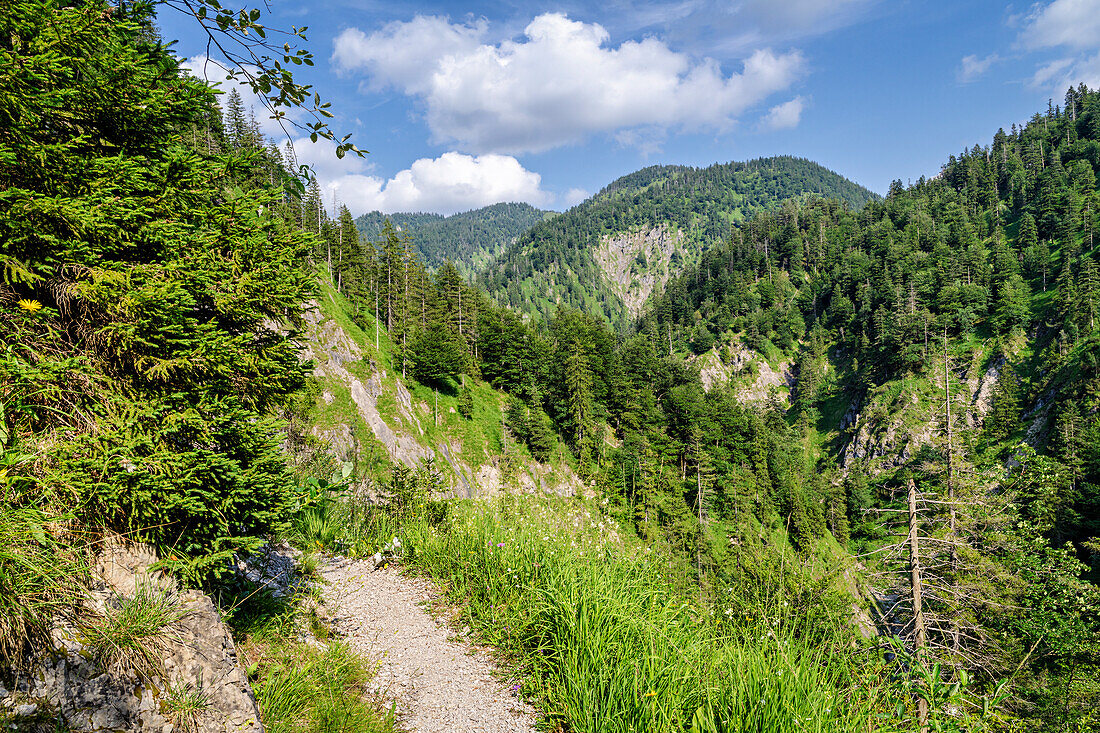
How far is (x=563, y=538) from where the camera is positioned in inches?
221

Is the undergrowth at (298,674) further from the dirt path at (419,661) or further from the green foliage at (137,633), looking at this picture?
the green foliage at (137,633)

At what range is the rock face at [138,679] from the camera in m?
2.11

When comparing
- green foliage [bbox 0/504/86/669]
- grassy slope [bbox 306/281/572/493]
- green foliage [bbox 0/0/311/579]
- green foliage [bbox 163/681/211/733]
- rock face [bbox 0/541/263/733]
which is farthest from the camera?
grassy slope [bbox 306/281/572/493]

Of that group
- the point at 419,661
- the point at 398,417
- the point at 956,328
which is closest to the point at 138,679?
the point at 419,661

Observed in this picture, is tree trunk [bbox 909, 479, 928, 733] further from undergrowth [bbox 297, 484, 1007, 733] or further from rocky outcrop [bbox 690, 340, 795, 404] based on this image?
rocky outcrop [bbox 690, 340, 795, 404]

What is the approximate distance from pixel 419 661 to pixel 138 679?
226cm

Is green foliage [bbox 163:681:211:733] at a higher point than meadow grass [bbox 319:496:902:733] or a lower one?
higher

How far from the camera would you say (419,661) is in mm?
4176

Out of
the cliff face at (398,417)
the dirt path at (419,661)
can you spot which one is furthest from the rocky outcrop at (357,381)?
the dirt path at (419,661)

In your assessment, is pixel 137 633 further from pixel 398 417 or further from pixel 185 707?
pixel 398 417

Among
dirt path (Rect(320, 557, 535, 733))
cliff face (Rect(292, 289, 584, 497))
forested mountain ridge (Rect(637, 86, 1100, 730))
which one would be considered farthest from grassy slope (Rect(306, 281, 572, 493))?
forested mountain ridge (Rect(637, 86, 1100, 730))

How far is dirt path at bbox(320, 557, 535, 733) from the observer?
344cm

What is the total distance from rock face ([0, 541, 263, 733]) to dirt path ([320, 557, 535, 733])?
1.23 metres

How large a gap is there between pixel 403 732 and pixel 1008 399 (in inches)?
4239
